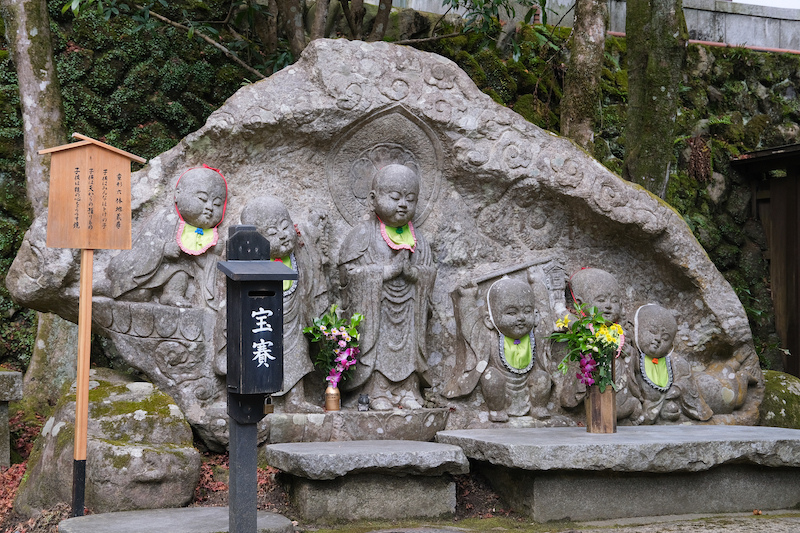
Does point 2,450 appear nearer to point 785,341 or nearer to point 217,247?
point 217,247

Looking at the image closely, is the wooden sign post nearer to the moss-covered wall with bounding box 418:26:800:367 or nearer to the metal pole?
the metal pole

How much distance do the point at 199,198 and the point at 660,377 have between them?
163 inches

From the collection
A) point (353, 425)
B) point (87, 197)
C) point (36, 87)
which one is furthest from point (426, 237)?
point (36, 87)

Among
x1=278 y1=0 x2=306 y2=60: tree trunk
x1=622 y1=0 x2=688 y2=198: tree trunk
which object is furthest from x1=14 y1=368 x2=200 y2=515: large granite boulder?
x1=622 y1=0 x2=688 y2=198: tree trunk

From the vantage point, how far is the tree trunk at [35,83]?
A: 7.68 m

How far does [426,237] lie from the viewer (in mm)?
7246

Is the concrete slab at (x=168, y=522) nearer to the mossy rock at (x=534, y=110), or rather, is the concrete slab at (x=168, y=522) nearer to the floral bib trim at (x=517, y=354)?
the floral bib trim at (x=517, y=354)

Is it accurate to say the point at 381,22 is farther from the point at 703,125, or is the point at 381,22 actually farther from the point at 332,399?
the point at 703,125

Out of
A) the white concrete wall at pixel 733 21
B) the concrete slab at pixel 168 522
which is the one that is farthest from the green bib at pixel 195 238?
the white concrete wall at pixel 733 21

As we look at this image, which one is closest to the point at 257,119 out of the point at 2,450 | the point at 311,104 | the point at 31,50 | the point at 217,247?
the point at 311,104

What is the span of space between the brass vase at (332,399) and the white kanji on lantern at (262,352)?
2514 millimetres

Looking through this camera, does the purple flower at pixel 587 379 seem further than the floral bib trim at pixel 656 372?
No

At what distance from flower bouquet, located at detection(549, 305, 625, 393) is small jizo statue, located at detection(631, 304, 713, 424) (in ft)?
2.59

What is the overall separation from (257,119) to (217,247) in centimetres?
107
